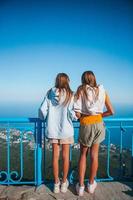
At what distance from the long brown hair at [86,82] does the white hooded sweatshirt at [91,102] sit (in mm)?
35

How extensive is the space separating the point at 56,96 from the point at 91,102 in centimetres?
42

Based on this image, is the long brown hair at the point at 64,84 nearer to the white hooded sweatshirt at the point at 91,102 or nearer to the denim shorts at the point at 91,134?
the white hooded sweatshirt at the point at 91,102

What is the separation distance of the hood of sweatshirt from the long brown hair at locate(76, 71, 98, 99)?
0.18 meters

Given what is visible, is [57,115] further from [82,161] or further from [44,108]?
[82,161]

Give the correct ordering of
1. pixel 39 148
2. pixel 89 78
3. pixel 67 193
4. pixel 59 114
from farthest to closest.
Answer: pixel 39 148 → pixel 67 193 → pixel 59 114 → pixel 89 78

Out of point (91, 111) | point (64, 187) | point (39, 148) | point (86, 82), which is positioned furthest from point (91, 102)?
point (64, 187)

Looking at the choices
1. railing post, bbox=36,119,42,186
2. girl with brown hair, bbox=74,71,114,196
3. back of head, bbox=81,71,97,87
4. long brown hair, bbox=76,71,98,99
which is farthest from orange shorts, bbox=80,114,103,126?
railing post, bbox=36,119,42,186

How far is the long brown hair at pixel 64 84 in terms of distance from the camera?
3102mm

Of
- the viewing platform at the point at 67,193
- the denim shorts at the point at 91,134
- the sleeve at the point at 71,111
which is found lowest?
the viewing platform at the point at 67,193

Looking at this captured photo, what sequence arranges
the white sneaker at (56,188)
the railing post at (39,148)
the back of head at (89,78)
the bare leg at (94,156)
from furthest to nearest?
the railing post at (39,148)
the white sneaker at (56,188)
the bare leg at (94,156)
the back of head at (89,78)

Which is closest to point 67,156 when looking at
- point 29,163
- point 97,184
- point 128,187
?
point 97,184

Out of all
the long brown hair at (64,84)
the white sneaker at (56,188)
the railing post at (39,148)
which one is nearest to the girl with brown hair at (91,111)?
the long brown hair at (64,84)

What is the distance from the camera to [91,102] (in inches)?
122

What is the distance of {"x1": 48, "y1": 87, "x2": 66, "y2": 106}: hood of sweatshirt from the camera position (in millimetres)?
3113
